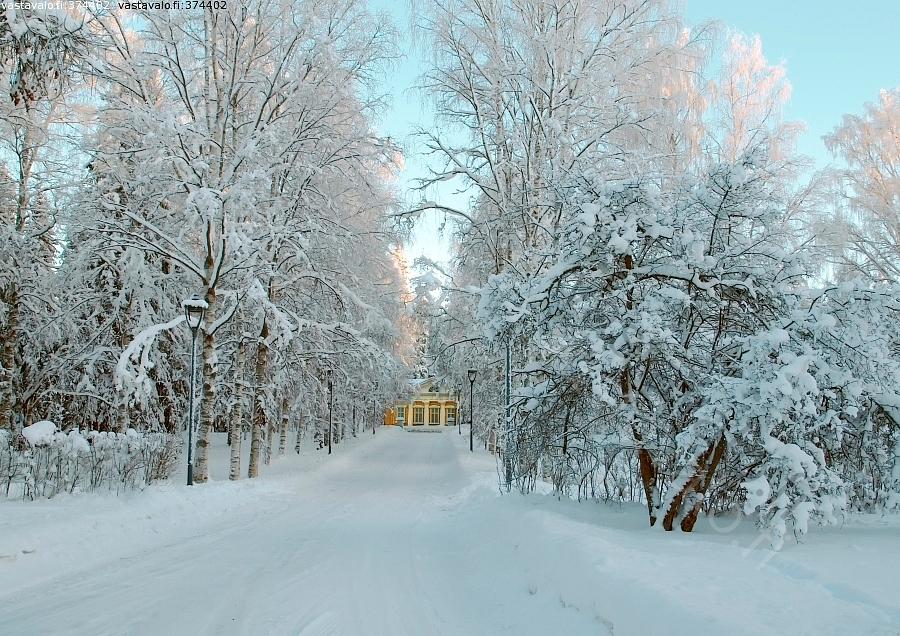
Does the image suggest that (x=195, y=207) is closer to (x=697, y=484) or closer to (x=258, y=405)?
(x=258, y=405)

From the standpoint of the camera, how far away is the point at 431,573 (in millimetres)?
6719

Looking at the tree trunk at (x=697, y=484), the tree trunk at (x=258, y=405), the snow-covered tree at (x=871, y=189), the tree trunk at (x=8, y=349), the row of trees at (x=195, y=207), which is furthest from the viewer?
the snow-covered tree at (x=871, y=189)

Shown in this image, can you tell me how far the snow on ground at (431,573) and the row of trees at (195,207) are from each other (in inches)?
174

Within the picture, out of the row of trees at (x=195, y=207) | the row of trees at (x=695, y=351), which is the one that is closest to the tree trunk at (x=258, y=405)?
the row of trees at (x=195, y=207)

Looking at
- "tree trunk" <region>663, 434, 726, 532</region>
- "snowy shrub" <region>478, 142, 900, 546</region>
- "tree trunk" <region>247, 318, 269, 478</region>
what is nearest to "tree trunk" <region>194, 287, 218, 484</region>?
"tree trunk" <region>247, 318, 269, 478</region>

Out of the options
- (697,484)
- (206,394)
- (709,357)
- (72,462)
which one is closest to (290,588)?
(697,484)

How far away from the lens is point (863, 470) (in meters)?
6.42

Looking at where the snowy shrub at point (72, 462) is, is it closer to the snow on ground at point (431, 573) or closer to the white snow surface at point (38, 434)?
the white snow surface at point (38, 434)

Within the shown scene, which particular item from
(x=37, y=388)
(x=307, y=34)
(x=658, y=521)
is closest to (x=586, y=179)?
(x=658, y=521)

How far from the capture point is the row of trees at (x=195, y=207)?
13289 millimetres

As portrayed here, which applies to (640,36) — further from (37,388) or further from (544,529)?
(37,388)

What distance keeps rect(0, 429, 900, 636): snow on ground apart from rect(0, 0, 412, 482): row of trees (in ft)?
14.5

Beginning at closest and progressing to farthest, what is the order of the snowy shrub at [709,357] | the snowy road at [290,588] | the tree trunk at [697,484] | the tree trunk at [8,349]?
1. the snowy road at [290,588]
2. the snowy shrub at [709,357]
3. the tree trunk at [697,484]
4. the tree trunk at [8,349]

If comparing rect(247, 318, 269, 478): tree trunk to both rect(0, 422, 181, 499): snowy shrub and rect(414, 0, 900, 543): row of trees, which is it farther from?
rect(414, 0, 900, 543): row of trees
